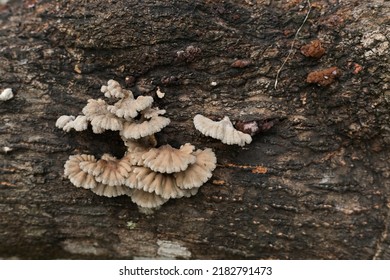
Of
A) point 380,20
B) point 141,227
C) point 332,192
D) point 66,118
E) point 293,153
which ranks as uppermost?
point 380,20

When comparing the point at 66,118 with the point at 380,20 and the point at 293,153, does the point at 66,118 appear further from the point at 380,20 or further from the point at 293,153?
the point at 380,20

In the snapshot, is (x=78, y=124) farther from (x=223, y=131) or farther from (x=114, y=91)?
(x=223, y=131)

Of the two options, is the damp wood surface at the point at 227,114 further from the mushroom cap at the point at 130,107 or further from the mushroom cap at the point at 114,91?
the mushroom cap at the point at 130,107

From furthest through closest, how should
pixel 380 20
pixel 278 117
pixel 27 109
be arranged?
pixel 27 109
pixel 278 117
pixel 380 20

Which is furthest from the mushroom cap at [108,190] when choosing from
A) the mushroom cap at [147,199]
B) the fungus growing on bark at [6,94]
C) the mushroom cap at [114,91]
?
the fungus growing on bark at [6,94]

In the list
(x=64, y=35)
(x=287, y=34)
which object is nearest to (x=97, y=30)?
Result: (x=64, y=35)

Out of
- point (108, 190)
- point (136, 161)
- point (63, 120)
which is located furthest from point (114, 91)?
point (108, 190)
